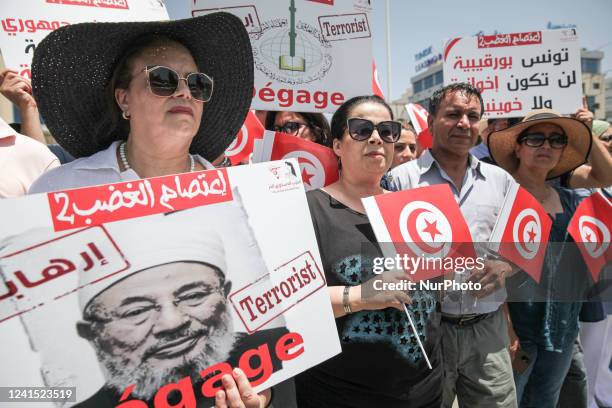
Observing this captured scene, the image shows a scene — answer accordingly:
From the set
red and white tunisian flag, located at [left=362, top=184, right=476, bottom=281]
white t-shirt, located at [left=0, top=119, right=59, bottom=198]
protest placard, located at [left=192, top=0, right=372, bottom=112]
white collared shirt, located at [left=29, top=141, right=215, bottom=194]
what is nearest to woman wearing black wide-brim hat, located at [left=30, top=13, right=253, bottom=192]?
white collared shirt, located at [left=29, top=141, right=215, bottom=194]

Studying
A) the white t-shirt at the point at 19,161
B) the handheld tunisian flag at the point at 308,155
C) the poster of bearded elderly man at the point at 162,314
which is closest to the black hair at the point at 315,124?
the handheld tunisian flag at the point at 308,155

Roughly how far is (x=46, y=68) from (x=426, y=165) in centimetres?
195

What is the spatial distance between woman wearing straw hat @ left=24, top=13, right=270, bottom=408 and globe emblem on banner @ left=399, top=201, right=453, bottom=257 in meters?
0.76

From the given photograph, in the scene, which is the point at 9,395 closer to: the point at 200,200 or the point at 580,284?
the point at 200,200

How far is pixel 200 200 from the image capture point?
112 centimetres

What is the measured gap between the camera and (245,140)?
3080 mm

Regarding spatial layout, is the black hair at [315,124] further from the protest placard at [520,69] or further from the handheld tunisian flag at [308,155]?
the protest placard at [520,69]

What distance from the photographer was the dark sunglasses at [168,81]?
1.33 m

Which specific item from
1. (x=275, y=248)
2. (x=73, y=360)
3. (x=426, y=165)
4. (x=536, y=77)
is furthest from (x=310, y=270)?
(x=536, y=77)

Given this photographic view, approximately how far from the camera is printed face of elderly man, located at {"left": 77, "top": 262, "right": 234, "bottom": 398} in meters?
0.97

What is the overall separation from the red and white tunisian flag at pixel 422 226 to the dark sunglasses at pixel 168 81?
0.71 m

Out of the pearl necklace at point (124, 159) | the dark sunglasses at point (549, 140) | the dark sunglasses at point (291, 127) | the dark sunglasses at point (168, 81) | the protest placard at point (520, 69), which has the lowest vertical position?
the dark sunglasses at point (549, 140)

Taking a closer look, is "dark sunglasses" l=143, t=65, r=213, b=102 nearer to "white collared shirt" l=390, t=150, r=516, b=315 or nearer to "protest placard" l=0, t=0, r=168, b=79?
"white collared shirt" l=390, t=150, r=516, b=315

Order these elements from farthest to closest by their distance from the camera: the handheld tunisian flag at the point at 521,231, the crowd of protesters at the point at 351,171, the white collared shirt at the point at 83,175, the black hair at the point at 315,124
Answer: the black hair at the point at 315,124 → the handheld tunisian flag at the point at 521,231 → the crowd of protesters at the point at 351,171 → the white collared shirt at the point at 83,175
